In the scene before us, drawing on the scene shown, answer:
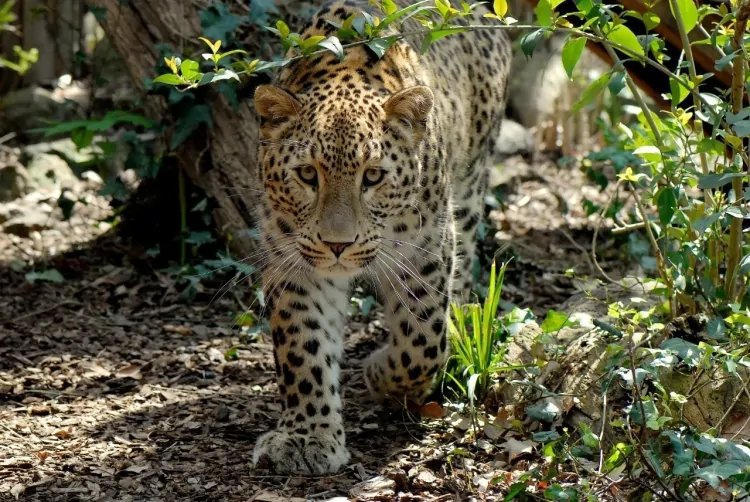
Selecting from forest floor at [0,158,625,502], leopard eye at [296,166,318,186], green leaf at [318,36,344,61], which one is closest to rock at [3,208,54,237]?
forest floor at [0,158,625,502]

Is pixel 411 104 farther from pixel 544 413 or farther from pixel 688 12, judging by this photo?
pixel 544 413

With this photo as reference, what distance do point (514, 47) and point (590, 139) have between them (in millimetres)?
1594

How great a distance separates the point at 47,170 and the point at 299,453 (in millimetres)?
6730

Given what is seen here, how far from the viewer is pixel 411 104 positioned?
17.8 ft

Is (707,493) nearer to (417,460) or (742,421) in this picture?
(742,421)

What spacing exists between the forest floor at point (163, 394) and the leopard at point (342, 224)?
0.92 ft

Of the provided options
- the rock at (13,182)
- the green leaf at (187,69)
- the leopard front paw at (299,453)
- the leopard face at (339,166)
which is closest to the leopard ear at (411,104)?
the leopard face at (339,166)

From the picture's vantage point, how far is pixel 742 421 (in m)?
5.10

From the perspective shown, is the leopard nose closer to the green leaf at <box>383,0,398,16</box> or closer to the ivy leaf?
the green leaf at <box>383,0,398,16</box>

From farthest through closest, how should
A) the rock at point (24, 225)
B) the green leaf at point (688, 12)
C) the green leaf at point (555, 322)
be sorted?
1. the rock at point (24, 225)
2. the green leaf at point (555, 322)
3. the green leaf at point (688, 12)

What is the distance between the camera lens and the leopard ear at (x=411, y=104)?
538 centimetres

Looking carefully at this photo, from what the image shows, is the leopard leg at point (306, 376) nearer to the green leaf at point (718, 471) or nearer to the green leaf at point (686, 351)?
the green leaf at point (686, 351)

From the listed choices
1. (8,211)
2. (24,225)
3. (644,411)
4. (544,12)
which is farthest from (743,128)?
(8,211)

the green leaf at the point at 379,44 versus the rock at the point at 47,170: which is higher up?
the green leaf at the point at 379,44
